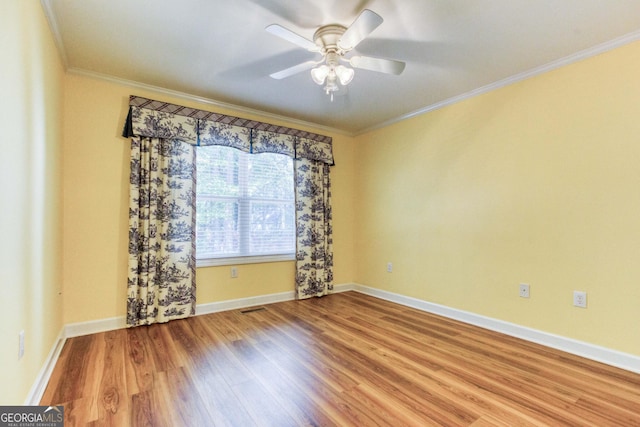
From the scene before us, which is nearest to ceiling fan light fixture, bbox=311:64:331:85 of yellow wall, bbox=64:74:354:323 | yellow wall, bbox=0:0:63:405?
yellow wall, bbox=0:0:63:405

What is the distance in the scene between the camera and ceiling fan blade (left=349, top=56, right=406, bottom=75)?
82.3 inches

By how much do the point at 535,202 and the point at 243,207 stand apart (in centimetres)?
303

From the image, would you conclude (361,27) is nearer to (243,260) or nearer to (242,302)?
(243,260)

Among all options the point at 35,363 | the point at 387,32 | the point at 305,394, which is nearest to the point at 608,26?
the point at 387,32

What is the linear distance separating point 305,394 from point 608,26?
10.4 ft

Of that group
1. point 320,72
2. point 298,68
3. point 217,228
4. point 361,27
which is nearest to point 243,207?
point 217,228

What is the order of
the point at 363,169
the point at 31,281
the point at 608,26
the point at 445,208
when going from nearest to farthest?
the point at 31,281 → the point at 608,26 → the point at 445,208 → the point at 363,169

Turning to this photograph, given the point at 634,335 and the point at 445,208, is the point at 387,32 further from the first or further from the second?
the point at 634,335

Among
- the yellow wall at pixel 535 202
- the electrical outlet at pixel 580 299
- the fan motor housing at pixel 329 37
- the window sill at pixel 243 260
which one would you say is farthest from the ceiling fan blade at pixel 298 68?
the electrical outlet at pixel 580 299

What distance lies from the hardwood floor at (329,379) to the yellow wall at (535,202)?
0.39 metres

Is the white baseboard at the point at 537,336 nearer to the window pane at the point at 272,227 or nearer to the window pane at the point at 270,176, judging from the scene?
the window pane at the point at 272,227

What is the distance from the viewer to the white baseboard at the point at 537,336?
215 centimetres

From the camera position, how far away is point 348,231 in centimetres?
460

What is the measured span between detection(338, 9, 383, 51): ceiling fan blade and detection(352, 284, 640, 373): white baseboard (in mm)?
2769
